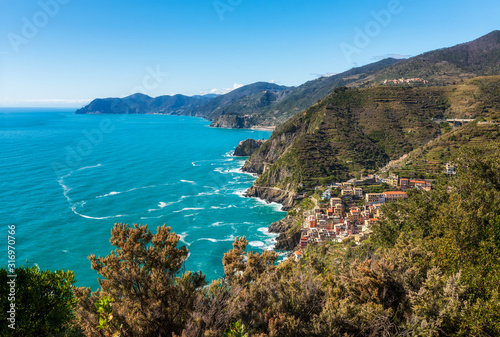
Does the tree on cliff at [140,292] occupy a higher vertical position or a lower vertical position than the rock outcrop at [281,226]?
higher

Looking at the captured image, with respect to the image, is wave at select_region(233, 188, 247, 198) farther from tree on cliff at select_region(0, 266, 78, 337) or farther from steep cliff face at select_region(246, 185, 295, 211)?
tree on cliff at select_region(0, 266, 78, 337)

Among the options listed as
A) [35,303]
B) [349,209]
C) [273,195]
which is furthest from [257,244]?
[35,303]

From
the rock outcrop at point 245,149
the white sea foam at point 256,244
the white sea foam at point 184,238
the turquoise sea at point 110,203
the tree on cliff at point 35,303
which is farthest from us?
the rock outcrop at point 245,149

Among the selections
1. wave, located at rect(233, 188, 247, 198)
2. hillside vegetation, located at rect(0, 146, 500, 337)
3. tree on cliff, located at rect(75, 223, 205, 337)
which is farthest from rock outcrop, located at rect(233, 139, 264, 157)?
tree on cliff, located at rect(75, 223, 205, 337)

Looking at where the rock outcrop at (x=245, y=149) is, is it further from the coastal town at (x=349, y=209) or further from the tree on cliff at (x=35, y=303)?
the tree on cliff at (x=35, y=303)

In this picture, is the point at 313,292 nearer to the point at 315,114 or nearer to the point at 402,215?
the point at 402,215

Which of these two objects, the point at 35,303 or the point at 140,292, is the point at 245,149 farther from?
the point at 140,292

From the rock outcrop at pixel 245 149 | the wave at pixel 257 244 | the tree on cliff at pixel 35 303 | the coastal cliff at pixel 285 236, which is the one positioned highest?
the tree on cliff at pixel 35 303

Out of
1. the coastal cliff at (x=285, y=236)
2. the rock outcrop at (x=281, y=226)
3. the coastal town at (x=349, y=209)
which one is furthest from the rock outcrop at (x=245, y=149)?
the coastal cliff at (x=285, y=236)
